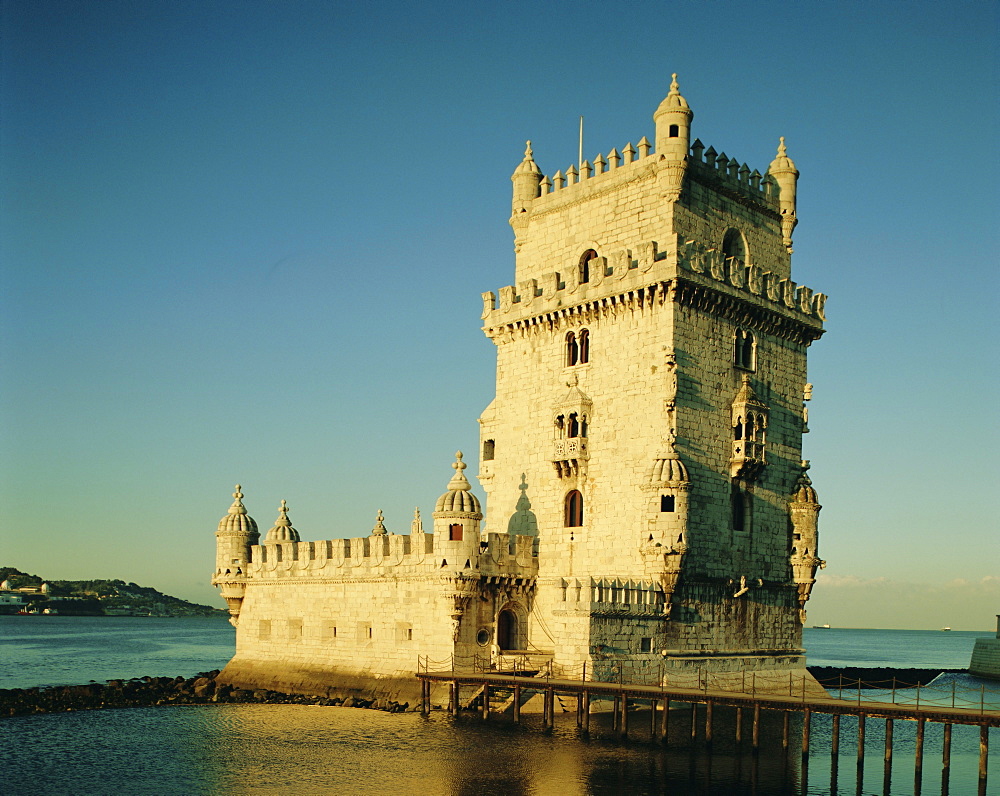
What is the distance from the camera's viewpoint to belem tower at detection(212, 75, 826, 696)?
4206 centimetres

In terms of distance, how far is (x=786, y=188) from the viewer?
4966 cm

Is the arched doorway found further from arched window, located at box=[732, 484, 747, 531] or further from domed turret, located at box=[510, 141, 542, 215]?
domed turret, located at box=[510, 141, 542, 215]

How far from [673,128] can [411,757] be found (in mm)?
25417

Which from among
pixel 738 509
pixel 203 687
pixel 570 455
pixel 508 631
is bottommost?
pixel 203 687

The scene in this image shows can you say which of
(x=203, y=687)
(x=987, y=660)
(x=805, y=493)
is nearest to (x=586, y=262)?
(x=805, y=493)

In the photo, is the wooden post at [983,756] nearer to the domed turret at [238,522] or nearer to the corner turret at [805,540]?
the corner turret at [805,540]

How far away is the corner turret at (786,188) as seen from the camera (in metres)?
49.4

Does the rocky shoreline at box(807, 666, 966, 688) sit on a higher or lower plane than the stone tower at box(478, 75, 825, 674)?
lower

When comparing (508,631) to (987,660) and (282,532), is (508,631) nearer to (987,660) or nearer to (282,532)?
(282,532)

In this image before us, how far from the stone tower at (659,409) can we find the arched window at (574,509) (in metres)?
0.07

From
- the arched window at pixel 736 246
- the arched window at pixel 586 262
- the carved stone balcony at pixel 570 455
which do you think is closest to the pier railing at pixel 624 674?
the carved stone balcony at pixel 570 455

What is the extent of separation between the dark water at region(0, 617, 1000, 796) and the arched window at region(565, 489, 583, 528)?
25.5 ft

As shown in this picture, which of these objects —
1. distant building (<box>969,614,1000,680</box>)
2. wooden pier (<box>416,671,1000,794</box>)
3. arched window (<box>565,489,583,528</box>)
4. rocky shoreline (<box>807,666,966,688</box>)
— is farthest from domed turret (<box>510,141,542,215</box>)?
distant building (<box>969,614,1000,680</box>)

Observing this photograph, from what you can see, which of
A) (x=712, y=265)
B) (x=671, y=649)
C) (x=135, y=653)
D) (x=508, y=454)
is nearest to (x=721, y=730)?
(x=671, y=649)
